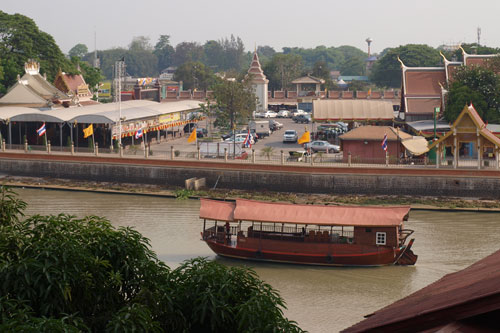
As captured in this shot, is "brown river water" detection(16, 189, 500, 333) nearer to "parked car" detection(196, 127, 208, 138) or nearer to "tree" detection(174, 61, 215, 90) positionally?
"parked car" detection(196, 127, 208, 138)

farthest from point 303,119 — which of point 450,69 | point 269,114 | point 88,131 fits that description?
point 88,131

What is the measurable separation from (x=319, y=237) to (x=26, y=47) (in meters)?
48.2

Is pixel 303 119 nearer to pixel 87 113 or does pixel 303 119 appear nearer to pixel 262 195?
pixel 87 113

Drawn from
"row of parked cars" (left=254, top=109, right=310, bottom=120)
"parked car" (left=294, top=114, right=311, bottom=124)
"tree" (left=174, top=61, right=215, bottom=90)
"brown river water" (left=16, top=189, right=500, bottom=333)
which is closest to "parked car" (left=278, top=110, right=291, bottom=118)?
"row of parked cars" (left=254, top=109, right=310, bottom=120)

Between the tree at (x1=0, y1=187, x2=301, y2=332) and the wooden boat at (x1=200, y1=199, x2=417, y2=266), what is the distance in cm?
1276

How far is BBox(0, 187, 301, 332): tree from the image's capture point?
11594mm

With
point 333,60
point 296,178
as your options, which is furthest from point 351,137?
point 333,60

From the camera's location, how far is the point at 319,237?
87.7 feet

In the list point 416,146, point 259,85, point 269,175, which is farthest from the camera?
point 259,85

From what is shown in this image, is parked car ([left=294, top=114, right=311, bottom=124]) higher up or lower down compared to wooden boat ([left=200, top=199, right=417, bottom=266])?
higher up

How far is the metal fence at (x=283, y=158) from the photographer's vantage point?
3869 cm

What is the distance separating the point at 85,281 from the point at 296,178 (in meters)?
27.9

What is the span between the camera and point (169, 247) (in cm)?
2878

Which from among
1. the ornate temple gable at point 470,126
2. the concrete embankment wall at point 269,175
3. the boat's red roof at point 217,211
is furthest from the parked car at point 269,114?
the boat's red roof at point 217,211
